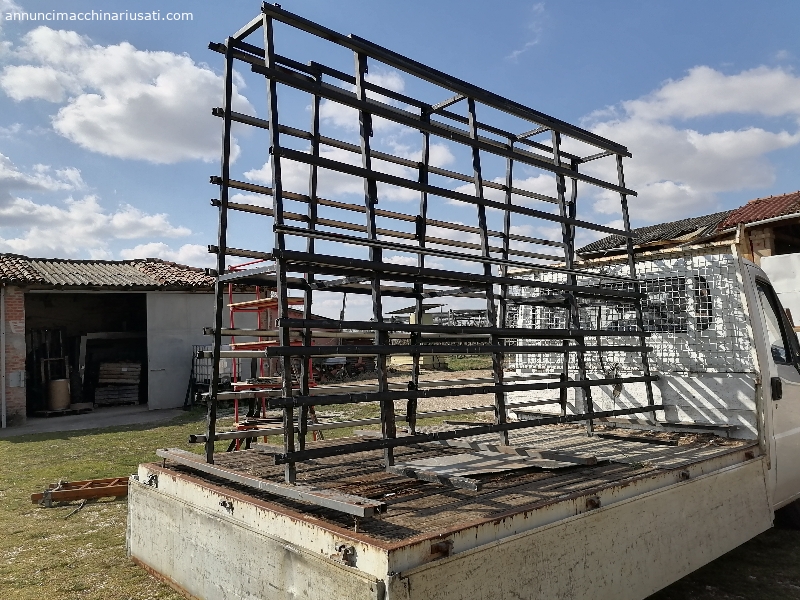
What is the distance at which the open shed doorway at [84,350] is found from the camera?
51.7ft

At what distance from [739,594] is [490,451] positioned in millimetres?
1763

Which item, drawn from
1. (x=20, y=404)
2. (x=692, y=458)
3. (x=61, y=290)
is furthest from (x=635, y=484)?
(x=61, y=290)

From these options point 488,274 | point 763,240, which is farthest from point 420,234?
point 763,240

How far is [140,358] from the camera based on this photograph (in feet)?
60.2

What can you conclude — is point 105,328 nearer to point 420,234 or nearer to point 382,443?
point 420,234

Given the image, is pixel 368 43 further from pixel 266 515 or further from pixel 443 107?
Result: pixel 266 515

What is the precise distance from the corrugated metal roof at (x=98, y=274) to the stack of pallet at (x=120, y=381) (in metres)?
2.46

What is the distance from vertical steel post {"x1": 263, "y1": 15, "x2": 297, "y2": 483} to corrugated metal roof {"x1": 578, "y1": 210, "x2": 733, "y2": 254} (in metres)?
13.7

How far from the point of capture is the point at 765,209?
15914 mm

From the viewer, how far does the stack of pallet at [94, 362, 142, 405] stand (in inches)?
654

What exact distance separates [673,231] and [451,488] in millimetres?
17997

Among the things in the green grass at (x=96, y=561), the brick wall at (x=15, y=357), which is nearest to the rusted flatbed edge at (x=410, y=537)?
the green grass at (x=96, y=561)

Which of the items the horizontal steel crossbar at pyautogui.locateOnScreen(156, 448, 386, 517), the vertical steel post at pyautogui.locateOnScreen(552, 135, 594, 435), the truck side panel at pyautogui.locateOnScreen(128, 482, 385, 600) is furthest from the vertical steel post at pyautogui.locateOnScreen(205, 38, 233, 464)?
the vertical steel post at pyautogui.locateOnScreen(552, 135, 594, 435)

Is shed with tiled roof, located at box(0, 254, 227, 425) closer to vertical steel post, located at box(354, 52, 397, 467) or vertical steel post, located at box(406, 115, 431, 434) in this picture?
vertical steel post, located at box(406, 115, 431, 434)
